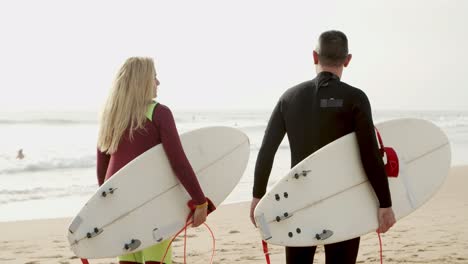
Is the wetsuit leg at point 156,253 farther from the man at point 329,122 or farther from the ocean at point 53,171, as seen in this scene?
the ocean at point 53,171

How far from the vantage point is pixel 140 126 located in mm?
3141

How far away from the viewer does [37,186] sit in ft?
39.5

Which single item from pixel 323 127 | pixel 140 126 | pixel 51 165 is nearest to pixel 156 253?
pixel 140 126

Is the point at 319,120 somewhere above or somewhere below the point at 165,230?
above

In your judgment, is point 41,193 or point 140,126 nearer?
point 140,126

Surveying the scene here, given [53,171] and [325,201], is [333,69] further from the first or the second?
[53,171]

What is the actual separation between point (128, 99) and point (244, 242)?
4013 mm

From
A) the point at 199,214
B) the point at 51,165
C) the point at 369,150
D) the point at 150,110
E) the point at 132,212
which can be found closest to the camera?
the point at 369,150

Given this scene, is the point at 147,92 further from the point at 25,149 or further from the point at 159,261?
the point at 25,149

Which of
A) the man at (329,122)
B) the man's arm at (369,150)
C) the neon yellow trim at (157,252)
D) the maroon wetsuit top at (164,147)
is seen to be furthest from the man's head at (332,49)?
the neon yellow trim at (157,252)

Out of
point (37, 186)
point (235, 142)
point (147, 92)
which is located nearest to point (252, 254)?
point (235, 142)

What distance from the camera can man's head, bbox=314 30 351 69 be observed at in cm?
293

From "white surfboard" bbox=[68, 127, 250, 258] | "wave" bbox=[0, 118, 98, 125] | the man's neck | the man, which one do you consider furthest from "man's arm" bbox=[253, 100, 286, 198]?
"wave" bbox=[0, 118, 98, 125]

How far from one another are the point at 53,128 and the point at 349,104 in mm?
29758
